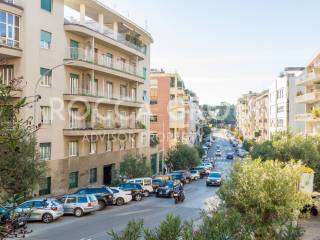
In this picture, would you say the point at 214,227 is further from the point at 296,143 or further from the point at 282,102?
the point at 282,102

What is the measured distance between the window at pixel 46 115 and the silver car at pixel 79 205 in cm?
792

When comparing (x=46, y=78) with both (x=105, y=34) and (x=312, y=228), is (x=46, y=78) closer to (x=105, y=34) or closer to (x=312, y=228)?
(x=105, y=34)

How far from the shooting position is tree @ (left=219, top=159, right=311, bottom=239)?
13.4 m

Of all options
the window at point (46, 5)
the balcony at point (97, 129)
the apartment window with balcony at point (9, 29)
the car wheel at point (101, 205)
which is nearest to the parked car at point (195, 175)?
the balcony at point (97, 129)

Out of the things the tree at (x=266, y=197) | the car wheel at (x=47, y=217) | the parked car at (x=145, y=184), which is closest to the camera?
the tree at (x=266, y=197)

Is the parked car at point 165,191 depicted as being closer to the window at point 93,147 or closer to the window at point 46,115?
the window at point 93,147

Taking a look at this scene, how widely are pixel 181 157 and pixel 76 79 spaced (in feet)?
90.7

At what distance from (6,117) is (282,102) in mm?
74085

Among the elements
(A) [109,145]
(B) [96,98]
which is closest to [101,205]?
(B) [96,98]

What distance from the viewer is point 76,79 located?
36906 millimetres

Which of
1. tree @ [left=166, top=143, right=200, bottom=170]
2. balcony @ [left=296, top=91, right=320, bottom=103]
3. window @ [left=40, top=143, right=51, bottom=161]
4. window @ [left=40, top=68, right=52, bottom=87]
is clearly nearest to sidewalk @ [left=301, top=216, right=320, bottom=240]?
window @ [left=40, top=143, right=51, bottom=161]

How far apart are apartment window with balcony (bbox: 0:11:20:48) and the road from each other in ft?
40.9

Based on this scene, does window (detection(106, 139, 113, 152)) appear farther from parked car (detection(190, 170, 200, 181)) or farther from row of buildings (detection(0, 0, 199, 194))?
parked car (detection(190, 170, 200, 181))

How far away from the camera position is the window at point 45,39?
32.0 m
